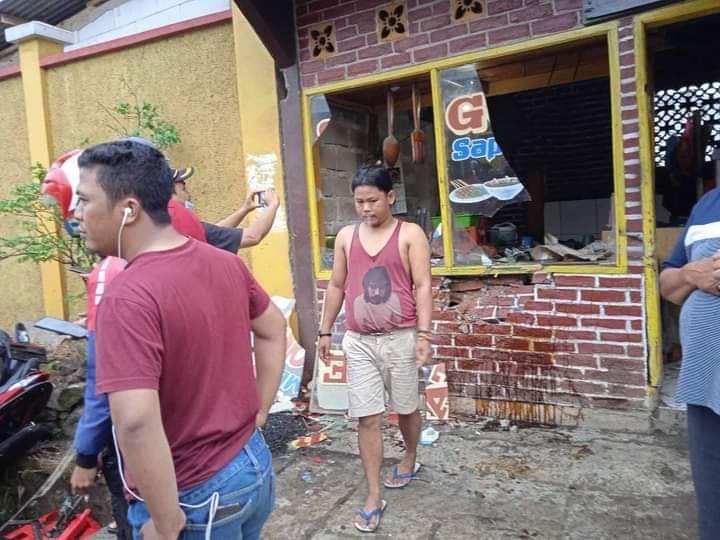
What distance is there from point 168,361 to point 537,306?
3.06 meters

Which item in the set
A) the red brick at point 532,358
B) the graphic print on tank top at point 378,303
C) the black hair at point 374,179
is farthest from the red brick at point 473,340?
the black hair at point 374,179

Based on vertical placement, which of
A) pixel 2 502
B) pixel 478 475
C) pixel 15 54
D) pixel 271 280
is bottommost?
pixel 2 502

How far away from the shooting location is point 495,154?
4.12 m

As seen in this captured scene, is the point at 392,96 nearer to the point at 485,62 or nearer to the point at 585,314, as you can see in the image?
the point at 485,62

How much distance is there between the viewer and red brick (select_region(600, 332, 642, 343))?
3.63 m

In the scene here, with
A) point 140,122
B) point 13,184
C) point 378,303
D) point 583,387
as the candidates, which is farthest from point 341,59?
point 13,184

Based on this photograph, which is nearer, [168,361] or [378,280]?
[168,361]

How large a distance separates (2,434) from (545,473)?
10.8ft

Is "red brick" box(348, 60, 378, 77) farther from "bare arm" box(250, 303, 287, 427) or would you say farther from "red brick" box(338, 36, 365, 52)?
"bare arm" box(250, 303, 287, 427)

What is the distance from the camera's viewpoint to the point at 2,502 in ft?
13.1

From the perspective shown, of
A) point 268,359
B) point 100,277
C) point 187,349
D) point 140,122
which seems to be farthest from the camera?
point 140,122

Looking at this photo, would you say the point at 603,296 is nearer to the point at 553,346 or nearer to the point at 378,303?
the point at 553,346

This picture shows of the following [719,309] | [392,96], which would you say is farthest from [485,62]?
[719,309]

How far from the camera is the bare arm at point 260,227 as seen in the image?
10.0 feet
